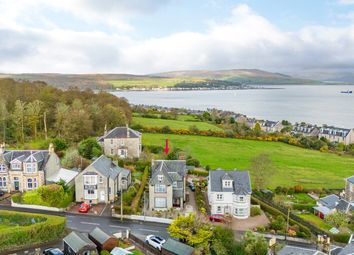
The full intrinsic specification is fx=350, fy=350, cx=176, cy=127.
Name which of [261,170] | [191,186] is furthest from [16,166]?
[261,170]

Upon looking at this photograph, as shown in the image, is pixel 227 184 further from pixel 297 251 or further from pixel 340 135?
pixel 340 135

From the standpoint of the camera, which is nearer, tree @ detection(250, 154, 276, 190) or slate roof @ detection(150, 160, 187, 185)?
slate roof @ detection(150, 160, 187, 185)

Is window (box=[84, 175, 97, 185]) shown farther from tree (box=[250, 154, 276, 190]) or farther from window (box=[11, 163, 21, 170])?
tree (box=[250, 154, 276, 190])

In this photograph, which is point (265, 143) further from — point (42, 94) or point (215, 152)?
point (42, 94)

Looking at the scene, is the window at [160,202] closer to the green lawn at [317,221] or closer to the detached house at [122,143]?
the green lawn at [317,221]

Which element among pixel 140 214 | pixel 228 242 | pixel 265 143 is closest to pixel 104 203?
pixel 140 214

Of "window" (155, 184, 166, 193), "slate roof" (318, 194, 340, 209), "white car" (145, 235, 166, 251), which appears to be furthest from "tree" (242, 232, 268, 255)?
"slate roof" (318, 194, 340, 209)
